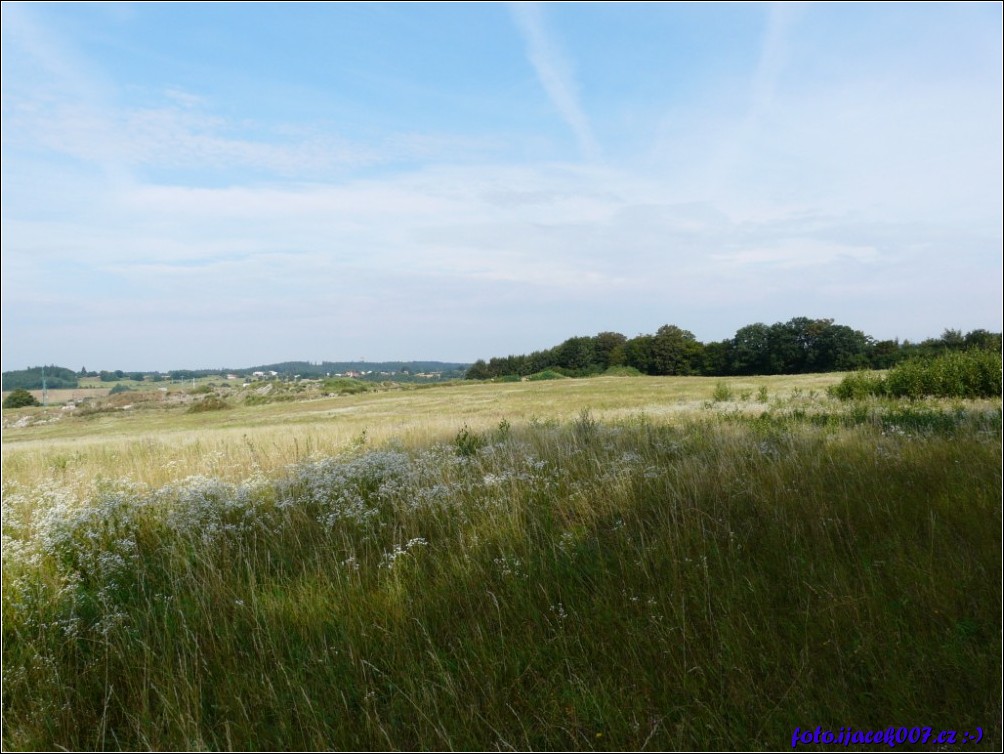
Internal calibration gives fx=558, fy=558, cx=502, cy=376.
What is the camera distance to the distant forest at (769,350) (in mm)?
21047

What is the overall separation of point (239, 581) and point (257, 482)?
3077 mm

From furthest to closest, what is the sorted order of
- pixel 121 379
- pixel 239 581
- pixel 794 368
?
pixel 794 368 → pixel 121 379 → pixel 239 581

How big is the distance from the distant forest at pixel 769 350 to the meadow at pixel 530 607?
1650 cm

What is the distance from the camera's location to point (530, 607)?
11.7 ft

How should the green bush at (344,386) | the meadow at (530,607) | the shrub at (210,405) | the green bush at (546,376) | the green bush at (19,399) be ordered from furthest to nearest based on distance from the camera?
the green bush at (344,386) → the green bush at (546,376) → the shrub at (210,405) → the green bush at (19,399) → the meadow at (530,607)

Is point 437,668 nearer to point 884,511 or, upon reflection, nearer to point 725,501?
point 725,501

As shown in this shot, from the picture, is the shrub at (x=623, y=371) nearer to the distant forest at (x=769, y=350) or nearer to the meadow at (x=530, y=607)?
the distant forest at (x=769, y=350)

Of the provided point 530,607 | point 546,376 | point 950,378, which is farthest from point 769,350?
point 530,607

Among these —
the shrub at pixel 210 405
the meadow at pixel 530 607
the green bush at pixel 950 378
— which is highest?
the green bush at pixel 950 378

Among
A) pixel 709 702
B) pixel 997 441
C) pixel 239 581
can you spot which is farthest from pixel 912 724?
pixel 997 441

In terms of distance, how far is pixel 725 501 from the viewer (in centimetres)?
488

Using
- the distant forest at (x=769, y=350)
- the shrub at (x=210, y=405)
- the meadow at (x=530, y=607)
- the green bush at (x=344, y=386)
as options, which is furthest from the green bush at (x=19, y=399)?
the green bush at (x=344, y=386)

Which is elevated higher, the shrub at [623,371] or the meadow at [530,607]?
the shrub at [623,371]

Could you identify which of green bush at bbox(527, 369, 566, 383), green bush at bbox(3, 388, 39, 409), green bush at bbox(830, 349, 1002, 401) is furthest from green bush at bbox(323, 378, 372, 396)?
green bush at bbox(830, 349, 1002, 401)
